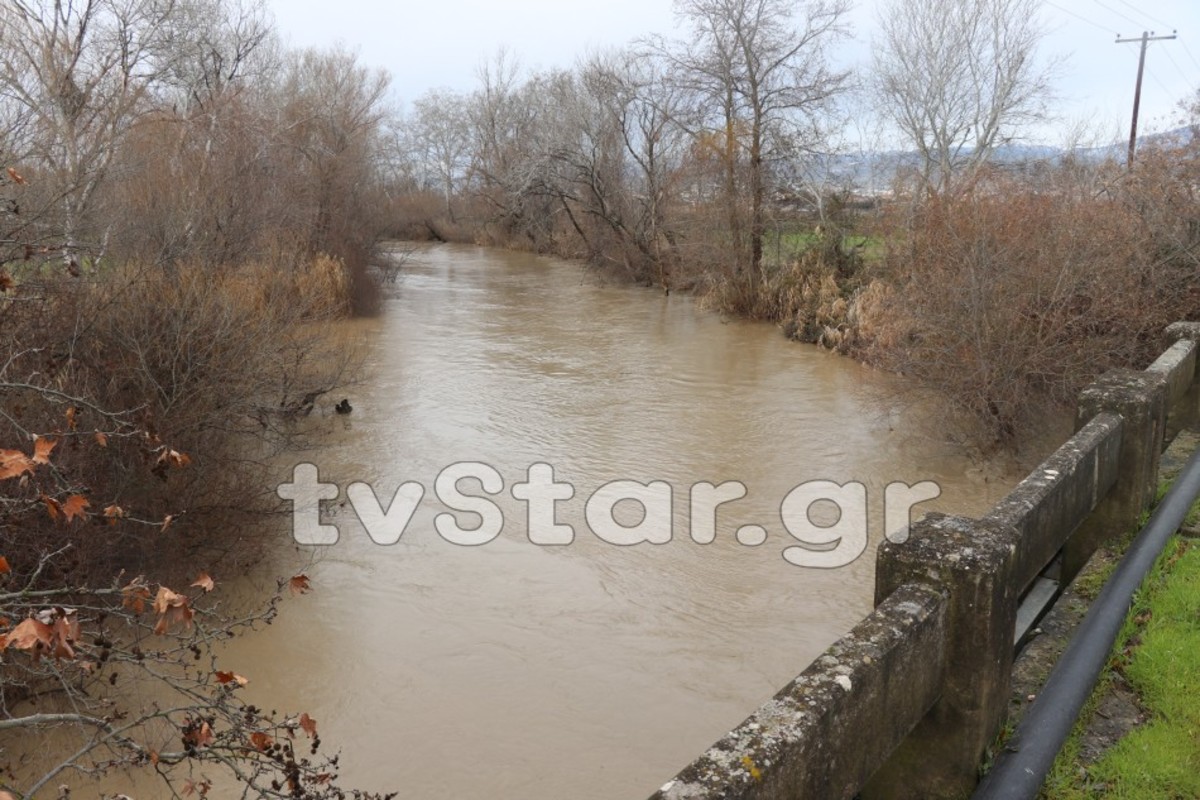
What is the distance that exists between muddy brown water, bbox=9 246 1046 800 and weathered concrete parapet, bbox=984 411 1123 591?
109 inches

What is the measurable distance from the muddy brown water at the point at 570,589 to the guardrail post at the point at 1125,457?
2.27 metres

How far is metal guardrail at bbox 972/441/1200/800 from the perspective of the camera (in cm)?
280

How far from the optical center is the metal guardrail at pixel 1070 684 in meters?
2.80

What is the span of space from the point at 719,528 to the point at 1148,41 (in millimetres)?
35358

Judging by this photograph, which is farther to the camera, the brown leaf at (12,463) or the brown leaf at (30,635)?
the brown leaf at (12,463)

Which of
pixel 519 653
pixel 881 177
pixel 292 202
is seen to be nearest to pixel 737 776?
pixel 519 653

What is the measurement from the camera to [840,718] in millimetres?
2312

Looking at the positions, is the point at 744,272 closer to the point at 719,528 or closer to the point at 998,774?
the point at 719,528

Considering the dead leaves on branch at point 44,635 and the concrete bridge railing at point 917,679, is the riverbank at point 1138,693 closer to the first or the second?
the concrete bridge railing at point 917,679

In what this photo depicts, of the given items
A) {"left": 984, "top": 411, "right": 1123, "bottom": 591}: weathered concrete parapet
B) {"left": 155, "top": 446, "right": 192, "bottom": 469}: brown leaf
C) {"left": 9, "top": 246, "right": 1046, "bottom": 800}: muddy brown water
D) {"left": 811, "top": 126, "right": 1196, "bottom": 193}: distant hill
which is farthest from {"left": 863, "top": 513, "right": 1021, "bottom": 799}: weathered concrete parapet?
{"left": 811, "top": 126, "right": 1196, "bottom": 193}: distant hill

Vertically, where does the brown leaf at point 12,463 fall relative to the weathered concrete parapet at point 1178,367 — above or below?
above

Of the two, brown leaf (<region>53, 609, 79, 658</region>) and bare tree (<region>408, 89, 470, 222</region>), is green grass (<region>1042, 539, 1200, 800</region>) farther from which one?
bare tree (<region>408, 89, 470, 222</region>)

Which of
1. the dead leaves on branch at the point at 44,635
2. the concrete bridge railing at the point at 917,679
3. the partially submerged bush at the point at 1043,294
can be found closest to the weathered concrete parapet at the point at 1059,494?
the concrete bridge railing at the point at 917,679

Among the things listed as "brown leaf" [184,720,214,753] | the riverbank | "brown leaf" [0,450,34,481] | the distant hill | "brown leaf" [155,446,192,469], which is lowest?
the riverbank
